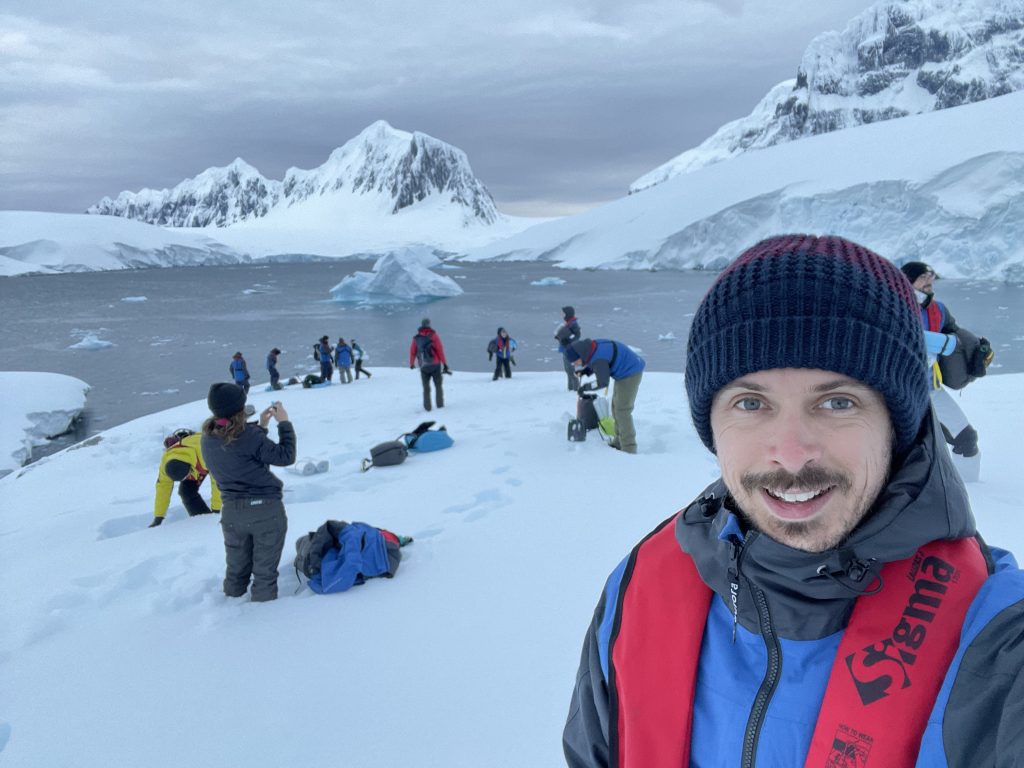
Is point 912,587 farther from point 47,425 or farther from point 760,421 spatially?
point 47,425

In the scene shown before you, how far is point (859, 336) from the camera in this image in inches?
40.4

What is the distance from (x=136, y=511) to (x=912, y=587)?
6.06 metres

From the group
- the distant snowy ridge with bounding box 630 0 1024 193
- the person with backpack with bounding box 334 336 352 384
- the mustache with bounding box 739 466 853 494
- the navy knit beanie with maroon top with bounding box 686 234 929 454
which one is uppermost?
the distant snowy ridge with bounding box 630 0 1024 193

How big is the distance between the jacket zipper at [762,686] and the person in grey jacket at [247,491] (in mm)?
2989

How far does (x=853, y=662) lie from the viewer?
0.89m

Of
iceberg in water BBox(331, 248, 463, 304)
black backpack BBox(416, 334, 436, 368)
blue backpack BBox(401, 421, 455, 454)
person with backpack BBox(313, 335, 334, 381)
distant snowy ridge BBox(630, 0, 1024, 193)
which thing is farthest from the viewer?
distant snowy ridge BBox(630, 0, 1024, 193)

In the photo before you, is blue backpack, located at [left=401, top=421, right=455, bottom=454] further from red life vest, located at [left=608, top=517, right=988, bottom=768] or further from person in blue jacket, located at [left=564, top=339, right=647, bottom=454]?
red life vest, located at [left=608, top=517, right=988, bottom=768]

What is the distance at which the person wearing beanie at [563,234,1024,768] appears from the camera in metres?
0.85

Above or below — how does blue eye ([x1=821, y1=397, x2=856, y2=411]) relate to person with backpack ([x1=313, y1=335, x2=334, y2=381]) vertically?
above

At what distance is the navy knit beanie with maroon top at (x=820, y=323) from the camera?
103 cm

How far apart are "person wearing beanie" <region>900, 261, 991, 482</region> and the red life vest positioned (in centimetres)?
265

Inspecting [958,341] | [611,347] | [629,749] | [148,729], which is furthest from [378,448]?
[629,749]

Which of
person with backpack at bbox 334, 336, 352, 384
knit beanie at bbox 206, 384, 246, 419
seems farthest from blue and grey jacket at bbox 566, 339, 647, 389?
person with backpack at bbox 334, 336, 352, 384

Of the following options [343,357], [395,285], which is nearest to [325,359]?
[343,357]
